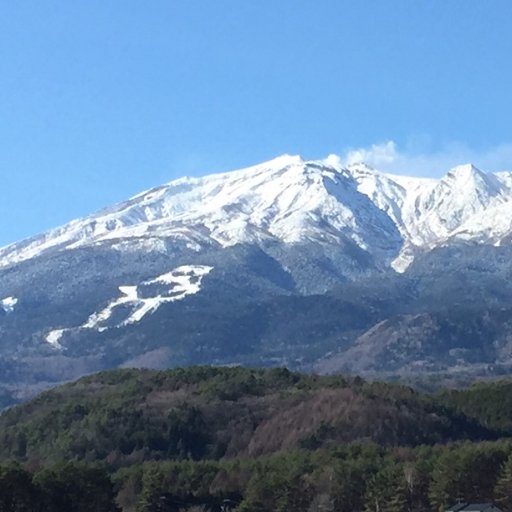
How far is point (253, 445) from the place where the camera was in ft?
531

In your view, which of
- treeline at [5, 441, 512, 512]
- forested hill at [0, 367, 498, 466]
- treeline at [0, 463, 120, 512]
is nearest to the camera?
treeline at [0, 463, 120, 512]

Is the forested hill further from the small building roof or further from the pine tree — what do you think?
the small building roof

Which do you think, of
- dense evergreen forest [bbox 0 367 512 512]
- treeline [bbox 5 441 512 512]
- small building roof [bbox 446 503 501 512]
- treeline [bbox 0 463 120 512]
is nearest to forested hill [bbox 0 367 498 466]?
dense evergreen forest [bbox 0 367 512 512]

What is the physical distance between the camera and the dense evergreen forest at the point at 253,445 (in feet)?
367

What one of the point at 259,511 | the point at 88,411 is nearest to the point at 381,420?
the point at 88,411

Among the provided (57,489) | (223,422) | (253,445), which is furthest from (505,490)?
(223,422)

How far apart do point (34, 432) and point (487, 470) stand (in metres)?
66.5

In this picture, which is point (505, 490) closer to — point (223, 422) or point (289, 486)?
point (289, 486)

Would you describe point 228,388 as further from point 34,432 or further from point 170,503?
point 170,503

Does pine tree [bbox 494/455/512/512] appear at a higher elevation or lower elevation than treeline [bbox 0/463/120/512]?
lower

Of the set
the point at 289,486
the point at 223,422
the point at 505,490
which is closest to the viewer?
the point at 505,490

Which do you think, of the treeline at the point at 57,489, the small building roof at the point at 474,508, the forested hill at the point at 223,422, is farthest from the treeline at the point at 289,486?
the forested hill at the point at 223,422

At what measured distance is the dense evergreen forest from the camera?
11200 centimetres

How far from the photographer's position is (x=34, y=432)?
16888 cm
